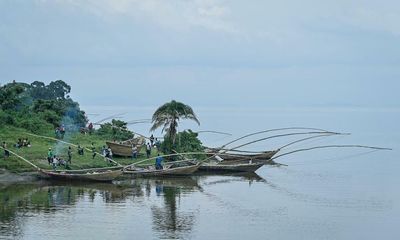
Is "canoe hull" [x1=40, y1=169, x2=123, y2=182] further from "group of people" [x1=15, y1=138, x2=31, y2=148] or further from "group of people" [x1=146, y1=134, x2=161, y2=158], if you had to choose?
"group of people" [x1=146, y1=134, x2=161, y2=158]

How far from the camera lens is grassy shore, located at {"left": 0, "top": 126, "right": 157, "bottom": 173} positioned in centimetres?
3644

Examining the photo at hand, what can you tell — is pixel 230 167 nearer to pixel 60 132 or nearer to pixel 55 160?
pixel 60 132

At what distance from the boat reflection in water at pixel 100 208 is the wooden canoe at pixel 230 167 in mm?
4709

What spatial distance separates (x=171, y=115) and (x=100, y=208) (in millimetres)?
16138

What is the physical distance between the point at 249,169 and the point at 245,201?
1279cm

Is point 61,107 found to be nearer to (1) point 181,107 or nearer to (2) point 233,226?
(1) point 181,107

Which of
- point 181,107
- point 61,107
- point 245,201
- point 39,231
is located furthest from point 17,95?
point 39,231

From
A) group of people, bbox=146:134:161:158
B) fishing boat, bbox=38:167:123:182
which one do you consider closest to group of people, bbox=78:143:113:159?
fishing boat, bbox=38:167:123:182

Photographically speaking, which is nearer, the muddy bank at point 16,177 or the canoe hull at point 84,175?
the muddy bank at point 16,177

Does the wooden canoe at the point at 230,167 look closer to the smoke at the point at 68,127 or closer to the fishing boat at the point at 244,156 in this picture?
the fishing boat at the point at 244,156

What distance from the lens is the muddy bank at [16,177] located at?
3541 centimetres

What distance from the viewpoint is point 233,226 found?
2641cm

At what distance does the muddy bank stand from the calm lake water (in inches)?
34.1

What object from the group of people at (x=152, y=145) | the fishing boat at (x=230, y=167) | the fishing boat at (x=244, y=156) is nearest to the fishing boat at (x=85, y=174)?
the group of people at (x=152, y=145)
